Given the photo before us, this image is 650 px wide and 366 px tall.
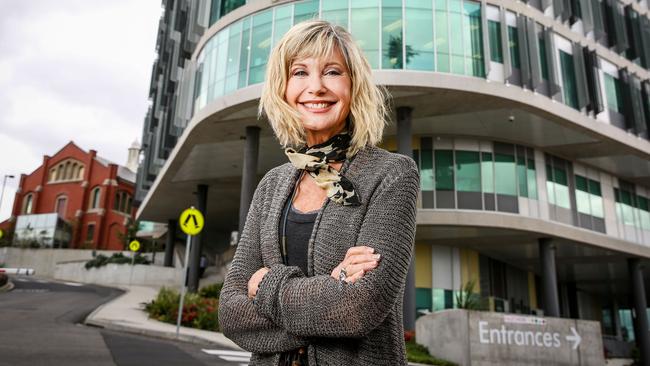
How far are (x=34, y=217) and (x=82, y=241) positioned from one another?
5983 millimetres

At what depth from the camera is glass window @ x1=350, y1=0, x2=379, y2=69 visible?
16.6 metres

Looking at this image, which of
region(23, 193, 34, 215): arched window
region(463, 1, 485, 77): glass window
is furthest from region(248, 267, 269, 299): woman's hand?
region(23, 193, 34, 215): arched window

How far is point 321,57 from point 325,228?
0.61m

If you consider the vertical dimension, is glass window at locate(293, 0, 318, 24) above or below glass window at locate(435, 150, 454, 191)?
above

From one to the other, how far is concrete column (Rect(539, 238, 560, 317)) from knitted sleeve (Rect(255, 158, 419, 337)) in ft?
68.4

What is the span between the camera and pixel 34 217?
51750 mm

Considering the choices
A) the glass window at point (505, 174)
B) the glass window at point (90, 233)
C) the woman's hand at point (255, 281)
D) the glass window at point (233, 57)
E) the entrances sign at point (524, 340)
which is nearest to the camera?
the woman's hand at point (255, 281)

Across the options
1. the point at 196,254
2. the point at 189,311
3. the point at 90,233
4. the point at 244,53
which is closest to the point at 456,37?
the point at 244,53

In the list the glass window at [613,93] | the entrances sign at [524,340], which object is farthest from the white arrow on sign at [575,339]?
the glass window at [613,93]

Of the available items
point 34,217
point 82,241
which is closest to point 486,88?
point 82,241

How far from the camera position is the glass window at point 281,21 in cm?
1742

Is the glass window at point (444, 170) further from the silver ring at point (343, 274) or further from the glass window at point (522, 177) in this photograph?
the silver ring at point (343, 274)

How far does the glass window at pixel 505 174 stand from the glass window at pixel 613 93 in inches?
225

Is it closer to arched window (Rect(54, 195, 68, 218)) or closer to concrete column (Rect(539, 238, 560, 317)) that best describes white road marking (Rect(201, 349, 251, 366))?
concrete column (Rect(539, 238, 560, 317))
